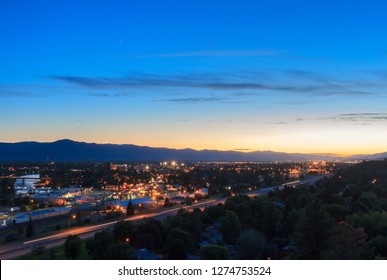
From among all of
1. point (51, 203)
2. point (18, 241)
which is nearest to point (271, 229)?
point (18, 241)

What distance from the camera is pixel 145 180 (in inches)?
2788

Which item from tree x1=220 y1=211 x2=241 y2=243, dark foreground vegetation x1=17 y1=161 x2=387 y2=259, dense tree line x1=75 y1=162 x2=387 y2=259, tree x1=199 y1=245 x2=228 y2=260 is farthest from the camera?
tree x1=220 y1=211 x2=241 y2=243

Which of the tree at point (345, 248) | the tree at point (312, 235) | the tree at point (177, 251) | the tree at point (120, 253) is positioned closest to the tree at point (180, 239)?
the tree at point (177, 251)

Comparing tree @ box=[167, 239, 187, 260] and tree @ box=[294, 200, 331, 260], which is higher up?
tree @ box=[294, 200, 331, 260]

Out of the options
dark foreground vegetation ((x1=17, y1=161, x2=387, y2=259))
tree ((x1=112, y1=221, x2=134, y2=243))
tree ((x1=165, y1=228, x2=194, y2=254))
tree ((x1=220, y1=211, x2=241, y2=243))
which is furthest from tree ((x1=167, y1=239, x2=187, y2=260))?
tree ((x1=220, y1=211, x2=241, y2=243))

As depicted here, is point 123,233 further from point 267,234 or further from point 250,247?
point 267,234

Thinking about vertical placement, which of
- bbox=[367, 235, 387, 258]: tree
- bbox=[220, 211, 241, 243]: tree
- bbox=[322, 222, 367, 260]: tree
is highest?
bbox=[322, 222, 367, 260]: tree

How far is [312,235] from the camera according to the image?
513 inches

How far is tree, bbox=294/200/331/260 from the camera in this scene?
12.9 meters

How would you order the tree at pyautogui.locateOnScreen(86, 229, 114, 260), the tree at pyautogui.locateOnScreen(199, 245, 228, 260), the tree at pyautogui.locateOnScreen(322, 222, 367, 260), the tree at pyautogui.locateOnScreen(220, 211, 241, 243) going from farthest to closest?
the tree at pyautogui.locateOnScreen(220, 211, 241, 243) < the tree at pyautogui.locateOnScreen(86, 229, 114, 260) < the tree at pyautogui.locateOnScreen(199, 245, 228, 260) < the tree at pyautogui.locateOnScreen(322, 222, 367, 260)

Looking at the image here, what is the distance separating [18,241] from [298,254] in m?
12.5

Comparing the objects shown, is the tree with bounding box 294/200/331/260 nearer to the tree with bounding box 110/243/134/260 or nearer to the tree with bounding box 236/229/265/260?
the tree with bounding box 236/229/265/260

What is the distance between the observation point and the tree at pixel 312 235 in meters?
12.9

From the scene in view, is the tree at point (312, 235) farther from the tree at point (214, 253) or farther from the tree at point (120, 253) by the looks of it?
the tree at point (120, 253)
